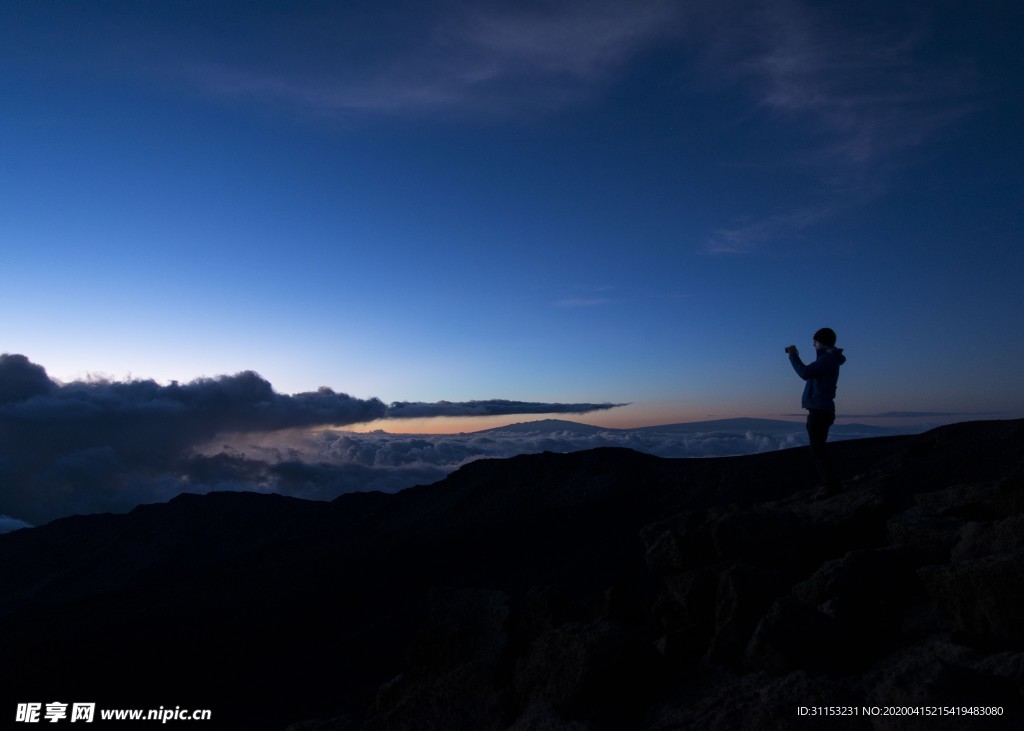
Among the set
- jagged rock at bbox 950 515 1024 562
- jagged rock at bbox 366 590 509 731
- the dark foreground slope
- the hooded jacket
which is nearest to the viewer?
the dark foreground slope

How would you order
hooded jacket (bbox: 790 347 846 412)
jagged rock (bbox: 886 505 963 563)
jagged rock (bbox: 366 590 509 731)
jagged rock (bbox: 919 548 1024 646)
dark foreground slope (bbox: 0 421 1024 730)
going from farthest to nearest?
hooded jacket (bbox: 790 347 846 412)
jagged rock (bbox: 366 590 509 731)
jagged rock (bbox: 886 505 963 563)
dark foreground slope (bbox: 0 421 1024 730)
jagged rock (bbox: 919 548 1024 646)

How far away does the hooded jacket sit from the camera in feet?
27.5

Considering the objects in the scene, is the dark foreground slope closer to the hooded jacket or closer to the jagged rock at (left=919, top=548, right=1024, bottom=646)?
the jagged rock at (left=919, top=548, right=1024, bottom=646)

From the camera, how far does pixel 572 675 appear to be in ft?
18.7

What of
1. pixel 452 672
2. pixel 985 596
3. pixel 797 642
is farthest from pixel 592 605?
pixel 985 596

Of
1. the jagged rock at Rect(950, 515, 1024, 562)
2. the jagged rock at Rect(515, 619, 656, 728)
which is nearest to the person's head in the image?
the jagged rock at Rect(950, 515, 1024, 562)

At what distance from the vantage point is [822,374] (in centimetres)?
841

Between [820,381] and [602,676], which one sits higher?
[820,381]

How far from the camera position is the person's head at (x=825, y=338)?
852 cm

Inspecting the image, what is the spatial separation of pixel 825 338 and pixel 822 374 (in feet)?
1.64

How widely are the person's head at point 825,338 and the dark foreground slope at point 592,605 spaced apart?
195 centimetres

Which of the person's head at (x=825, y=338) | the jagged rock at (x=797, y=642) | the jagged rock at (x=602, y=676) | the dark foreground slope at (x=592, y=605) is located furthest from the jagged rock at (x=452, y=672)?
the person's head at (x=825, y=338)

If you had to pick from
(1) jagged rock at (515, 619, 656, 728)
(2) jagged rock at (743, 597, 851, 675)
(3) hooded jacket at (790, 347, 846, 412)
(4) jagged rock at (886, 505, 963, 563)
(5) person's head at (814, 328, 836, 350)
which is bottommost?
(1) jagged rock at (515, 619, 656, 728)

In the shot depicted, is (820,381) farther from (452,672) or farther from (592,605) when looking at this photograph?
(452,672)
